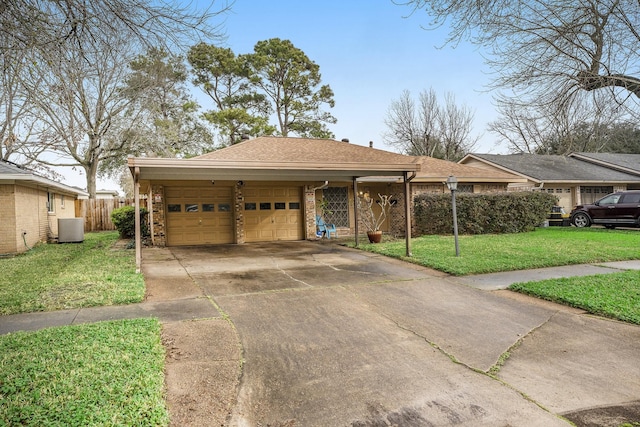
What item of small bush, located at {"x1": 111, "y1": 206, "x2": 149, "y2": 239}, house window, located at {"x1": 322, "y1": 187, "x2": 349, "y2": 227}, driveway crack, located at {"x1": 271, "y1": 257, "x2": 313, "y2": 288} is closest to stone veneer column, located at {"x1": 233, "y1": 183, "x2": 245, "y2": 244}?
house window, located at {"x1": 322, "y1": 187, "x2": 349, "y2": 227}

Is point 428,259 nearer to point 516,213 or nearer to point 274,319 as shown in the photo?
point 274,319

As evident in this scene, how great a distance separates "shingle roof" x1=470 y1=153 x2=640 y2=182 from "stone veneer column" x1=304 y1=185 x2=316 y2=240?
12.3 meters

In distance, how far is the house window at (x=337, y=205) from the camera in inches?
623

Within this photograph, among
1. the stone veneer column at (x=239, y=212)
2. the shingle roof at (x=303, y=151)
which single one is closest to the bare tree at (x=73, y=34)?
the shingle roof at (x=303, y=151)

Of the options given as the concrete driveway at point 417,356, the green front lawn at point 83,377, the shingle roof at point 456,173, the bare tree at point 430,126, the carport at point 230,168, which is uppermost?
the bare tree at point 430,126

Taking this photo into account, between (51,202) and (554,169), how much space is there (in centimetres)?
2561

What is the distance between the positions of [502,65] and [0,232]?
13904 millimetres

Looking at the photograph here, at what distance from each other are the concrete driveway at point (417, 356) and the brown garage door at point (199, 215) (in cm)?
740

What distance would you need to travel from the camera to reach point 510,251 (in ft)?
32.9

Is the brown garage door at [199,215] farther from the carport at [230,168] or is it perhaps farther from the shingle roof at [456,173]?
the shingle roof at [456,173]

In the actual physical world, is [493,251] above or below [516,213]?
below

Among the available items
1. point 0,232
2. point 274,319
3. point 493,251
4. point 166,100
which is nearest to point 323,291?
point 274,319

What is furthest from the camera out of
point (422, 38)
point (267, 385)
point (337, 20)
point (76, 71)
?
point (337, 20)

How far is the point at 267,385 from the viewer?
328 cm
